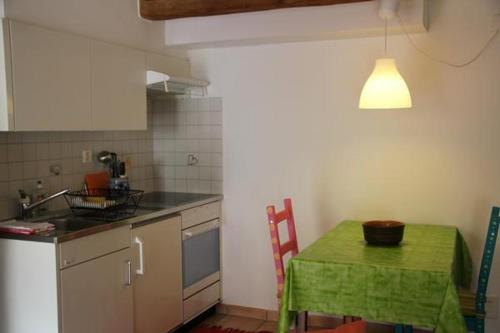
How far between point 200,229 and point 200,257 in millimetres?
209

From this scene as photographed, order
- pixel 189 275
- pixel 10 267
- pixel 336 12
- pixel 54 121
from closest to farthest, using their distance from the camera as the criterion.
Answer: pixel 10 267
pixel 54 121
pixel 336 12
pixel 189 275

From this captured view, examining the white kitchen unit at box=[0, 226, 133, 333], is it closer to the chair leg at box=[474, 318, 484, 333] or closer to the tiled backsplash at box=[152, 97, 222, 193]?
the tiled backsplash at box=[152, 97, 222, 193]

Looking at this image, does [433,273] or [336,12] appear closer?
[433,273]

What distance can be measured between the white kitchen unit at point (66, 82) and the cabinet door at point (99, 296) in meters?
0.78

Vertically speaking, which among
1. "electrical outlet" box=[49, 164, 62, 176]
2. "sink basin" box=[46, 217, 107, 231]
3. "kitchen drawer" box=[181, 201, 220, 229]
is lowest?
"kitchen drawer" box=[181, 201, 220, 229]

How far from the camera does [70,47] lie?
3023mm

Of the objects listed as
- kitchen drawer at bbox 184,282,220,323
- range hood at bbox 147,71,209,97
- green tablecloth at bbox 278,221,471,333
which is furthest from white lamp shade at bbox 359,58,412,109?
kitchen drawer at bbox 184,282,220,323

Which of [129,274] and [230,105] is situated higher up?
[230,105]

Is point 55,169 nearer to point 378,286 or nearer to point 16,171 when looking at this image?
point 16,171

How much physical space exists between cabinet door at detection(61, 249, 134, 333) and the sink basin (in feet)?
0.61

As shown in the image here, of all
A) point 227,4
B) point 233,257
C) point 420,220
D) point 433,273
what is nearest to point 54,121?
point 227,4

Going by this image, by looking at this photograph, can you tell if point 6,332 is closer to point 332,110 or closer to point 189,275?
point 189,275

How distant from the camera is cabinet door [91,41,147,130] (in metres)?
3.24

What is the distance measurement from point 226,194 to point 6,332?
187cm
